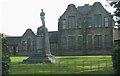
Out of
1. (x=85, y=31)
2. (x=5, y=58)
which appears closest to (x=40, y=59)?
(x=5, y=58)

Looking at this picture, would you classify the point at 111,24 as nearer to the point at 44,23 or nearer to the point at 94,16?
the point at 94,16

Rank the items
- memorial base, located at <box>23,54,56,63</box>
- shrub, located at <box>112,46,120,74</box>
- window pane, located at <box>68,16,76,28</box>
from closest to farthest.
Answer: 1. shrub, located at <box>112,46,120,74</box>
2. memorial base, located at <box>23,54,56,63</box>
3. window pane, located at <box>68,16,76,28</box>

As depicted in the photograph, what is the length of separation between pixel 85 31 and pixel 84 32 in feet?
0.98

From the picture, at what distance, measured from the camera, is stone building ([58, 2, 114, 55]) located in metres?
66.1

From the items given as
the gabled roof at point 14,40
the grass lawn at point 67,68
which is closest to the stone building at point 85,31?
the gabled roof at point 14,40

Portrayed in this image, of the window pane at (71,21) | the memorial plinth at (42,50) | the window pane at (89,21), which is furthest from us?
the window pane at (71,21)

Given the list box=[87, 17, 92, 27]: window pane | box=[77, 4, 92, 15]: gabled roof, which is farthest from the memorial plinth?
box=[77, 4, 92, 15]: gabled roof

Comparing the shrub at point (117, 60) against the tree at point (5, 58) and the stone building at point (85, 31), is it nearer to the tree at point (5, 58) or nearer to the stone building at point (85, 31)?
the tree at point (5, 58)

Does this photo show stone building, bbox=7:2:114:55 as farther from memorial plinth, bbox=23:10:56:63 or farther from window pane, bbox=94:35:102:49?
memorial plinth, bbox=23:10:56:63

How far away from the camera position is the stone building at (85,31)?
217 feet

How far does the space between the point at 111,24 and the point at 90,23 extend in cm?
451

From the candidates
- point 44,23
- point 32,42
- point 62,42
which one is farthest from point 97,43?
point 44,23

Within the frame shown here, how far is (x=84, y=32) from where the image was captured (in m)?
68.0

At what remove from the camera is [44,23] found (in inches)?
1608
